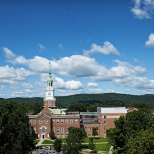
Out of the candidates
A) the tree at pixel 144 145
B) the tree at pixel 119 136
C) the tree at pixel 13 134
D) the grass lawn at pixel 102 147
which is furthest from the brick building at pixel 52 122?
the tree at pixel 144 145

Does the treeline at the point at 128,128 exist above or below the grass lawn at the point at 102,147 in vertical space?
above

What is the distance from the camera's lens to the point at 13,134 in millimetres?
50250

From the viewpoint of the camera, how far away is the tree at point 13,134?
4934 cm

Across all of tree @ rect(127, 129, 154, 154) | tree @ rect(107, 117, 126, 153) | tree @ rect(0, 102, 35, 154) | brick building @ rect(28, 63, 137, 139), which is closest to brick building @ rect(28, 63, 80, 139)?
brick building @ rect(28, 63, 137, 139)

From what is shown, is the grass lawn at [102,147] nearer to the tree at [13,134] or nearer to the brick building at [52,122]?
the brick building at [52,122]

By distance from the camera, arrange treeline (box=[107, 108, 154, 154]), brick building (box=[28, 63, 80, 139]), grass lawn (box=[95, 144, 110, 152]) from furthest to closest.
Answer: brick building (box=[28, 63, 80, 139]) → grass lawn (box=[95, 144, 110, 152]) → treeline (box=[107, 108, 154, 154])

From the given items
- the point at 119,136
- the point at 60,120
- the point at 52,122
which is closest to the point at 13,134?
the point at 119,136

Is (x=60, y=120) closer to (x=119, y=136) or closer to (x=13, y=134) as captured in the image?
(x=119, y=136)

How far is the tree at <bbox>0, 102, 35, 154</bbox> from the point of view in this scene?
162 ft

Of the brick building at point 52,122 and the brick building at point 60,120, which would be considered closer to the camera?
the brick building at point 52,122

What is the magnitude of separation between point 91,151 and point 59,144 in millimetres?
8512

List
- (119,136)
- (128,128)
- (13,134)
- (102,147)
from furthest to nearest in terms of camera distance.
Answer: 1. (102,147)
2. (119,136)
3. (128,128)
4. (13,134)

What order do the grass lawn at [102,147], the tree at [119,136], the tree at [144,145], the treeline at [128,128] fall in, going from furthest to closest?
1. the grass lawn at [102,147]
2. the tree at [119,136]
3. the treeline at [128,128]
4. the tree at [144,145]

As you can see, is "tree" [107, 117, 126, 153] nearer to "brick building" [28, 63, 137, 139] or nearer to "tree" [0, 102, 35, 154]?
"tree" [0, 102, 35, 154]
